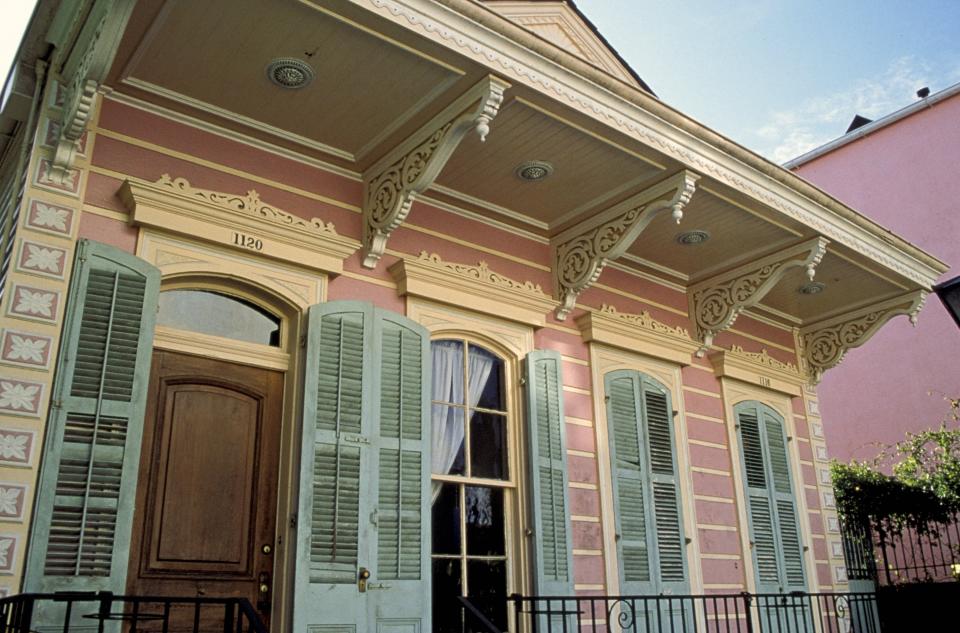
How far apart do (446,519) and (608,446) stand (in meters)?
1.71

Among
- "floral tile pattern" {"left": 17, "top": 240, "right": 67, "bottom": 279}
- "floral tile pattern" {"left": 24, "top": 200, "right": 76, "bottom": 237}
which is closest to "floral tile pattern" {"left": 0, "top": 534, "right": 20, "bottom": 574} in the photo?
"floral tile pattern" {"left": 17, "top": 240, "right": 67, "bottom": 279}

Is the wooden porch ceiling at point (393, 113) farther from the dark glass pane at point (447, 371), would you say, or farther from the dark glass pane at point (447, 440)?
the dark glass pane at point (447, 440)

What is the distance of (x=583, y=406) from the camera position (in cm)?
735

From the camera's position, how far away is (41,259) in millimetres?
4859

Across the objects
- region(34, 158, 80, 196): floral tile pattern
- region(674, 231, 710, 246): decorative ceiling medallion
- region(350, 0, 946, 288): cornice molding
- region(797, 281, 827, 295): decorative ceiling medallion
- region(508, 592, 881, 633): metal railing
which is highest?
region(350, 0, 946, 288): cornice molding

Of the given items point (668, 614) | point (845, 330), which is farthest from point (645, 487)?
point (845, 330)

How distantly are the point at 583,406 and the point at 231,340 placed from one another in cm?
304

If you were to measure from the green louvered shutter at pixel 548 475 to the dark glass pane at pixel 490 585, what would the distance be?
259 mm

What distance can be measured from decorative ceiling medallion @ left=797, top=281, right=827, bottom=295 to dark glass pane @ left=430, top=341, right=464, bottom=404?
4141 mm

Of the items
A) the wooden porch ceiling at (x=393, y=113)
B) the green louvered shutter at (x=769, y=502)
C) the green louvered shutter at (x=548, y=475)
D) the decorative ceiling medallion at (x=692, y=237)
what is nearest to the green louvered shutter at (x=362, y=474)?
the green louvered shutter at (x=548, y=475)

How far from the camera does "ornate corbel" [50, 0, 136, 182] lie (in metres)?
4.58

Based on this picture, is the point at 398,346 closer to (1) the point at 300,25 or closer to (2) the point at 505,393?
(2) the point at 505,393

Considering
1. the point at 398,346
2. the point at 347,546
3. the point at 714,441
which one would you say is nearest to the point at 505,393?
the point at 398,346

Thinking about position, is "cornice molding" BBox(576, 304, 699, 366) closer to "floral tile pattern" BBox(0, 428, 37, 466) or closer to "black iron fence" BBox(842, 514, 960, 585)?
"black iron fence" BBox(842, 514, 960, 585)
